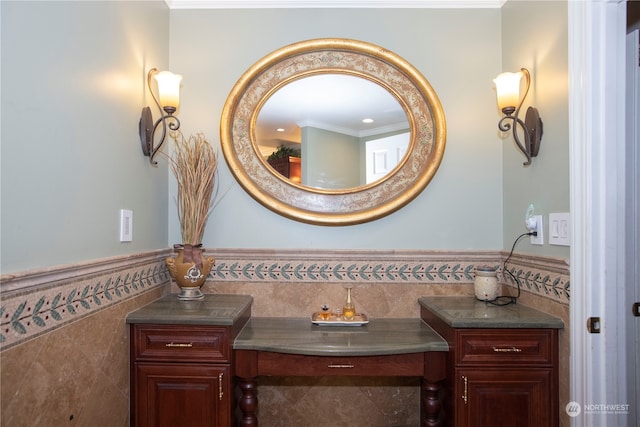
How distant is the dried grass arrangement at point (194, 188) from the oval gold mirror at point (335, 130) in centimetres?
14

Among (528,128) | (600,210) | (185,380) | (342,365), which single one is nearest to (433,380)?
(342,365)

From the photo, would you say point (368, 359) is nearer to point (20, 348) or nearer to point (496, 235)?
point (496, 235)

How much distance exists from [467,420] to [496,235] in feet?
3.22

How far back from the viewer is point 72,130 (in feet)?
4.24

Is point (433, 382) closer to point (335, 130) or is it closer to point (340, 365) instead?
point (340, 365)

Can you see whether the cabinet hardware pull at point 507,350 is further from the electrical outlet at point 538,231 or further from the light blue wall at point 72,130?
the light blue wall at point 72,130

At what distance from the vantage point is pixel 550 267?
1.63m

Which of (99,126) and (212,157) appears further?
(212,157)

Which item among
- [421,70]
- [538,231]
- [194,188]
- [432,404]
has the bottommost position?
[432,404]

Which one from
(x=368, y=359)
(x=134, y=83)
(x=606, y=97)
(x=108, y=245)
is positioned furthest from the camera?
(x=134, y=83)

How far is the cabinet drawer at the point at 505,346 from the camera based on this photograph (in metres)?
1.57

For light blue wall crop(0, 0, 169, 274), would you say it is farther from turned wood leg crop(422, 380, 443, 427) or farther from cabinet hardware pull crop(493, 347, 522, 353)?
cabinet hardware pull crop(493, 347, 522, 353)

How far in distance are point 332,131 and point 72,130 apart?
125cm

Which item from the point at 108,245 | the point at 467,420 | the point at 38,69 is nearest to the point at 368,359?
the point at 467,420
